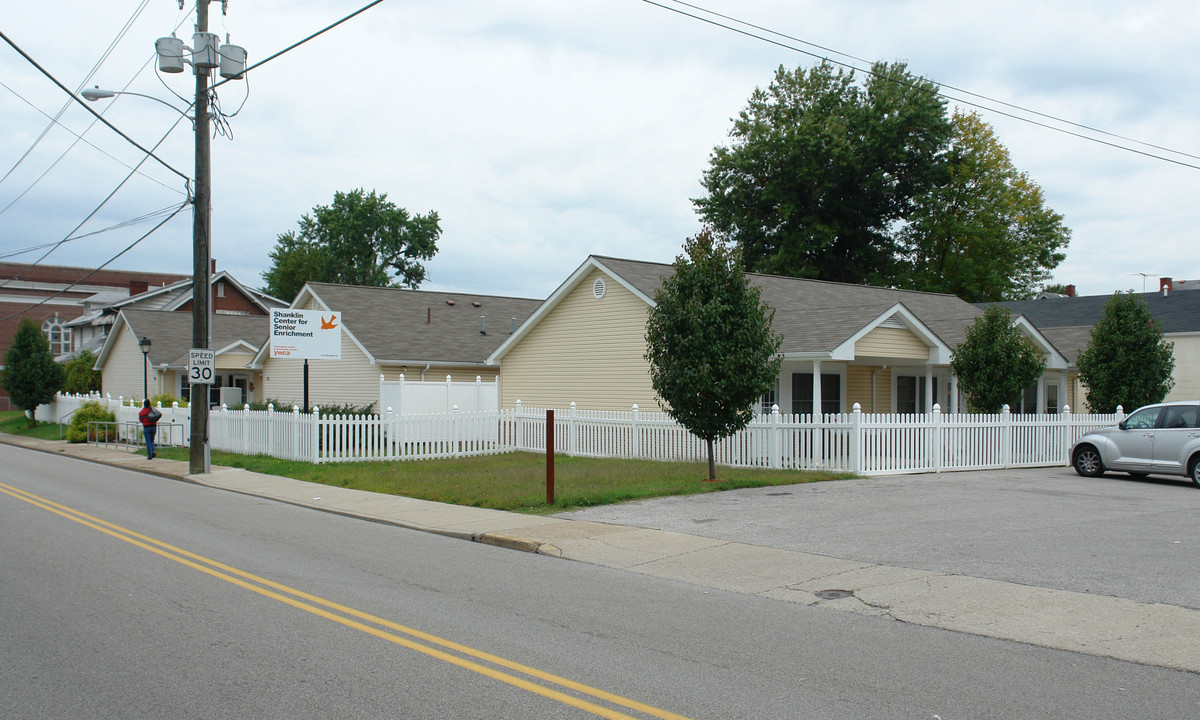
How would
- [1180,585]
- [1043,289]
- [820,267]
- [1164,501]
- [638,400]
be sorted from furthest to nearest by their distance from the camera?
[1043,289] → [820,267] → [638,400] → [1164,501] → [1180,585]

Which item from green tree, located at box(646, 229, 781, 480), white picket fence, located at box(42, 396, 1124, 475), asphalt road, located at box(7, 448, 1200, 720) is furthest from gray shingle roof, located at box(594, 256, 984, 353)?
asphalt road, located at box(7, 448, 1200, 720)

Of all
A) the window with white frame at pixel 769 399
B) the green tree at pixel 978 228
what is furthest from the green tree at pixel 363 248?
the window with white frame at pixel 769 399

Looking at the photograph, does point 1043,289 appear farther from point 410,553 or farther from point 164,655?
point 164,655

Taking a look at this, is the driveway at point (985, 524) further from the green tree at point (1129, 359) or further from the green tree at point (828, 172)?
the green tree at point (828, 172)

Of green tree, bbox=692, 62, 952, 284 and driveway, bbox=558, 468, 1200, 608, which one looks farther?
green tree, bbox=692, 62, 952, 284

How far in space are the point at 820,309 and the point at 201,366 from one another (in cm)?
1540

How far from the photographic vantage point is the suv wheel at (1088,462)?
19328 mm

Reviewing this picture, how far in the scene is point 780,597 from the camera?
875 centimetres

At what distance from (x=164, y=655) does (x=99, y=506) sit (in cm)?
1030

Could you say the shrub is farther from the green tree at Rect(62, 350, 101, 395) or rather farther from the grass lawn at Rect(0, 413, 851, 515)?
A: the green tree at Rect(62, 350, 101, 395)

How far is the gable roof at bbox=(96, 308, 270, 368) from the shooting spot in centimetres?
4227

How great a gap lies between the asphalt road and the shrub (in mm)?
26474

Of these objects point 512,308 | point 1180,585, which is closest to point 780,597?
point 1180,585

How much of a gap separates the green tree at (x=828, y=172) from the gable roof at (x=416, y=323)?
17.0m
